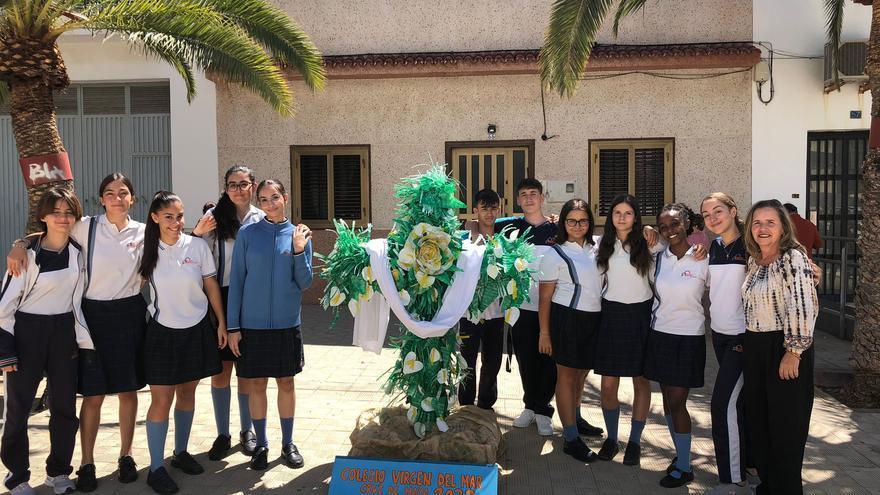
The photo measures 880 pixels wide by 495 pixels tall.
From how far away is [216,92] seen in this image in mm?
10992

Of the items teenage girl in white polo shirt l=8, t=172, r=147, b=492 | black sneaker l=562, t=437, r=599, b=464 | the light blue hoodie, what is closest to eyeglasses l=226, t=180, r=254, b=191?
the light blue hoodie

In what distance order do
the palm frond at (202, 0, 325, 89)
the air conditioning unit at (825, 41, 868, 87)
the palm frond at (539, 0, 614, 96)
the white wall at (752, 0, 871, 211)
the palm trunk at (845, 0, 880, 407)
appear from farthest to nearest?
the white wall at (752, 0, 871, 211), the air conditioning unit at (825, 41, 868, 87), the palm frond at (202, 0, 325, 89), the palm frond at (539, 0, 614, 96), the palm trunk at (845, 0, 880, 407)

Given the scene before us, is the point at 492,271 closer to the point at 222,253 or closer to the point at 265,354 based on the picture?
the point at 265,354

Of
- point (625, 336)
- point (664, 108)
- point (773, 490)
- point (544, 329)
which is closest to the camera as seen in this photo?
point (773, 490)

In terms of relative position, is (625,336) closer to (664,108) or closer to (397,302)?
(397,302)

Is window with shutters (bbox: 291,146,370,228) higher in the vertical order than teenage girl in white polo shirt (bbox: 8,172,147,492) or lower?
higher

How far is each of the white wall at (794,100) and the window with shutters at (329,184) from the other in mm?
6048

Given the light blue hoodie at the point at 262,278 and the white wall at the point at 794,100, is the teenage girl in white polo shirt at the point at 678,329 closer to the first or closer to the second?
the light blue hoodie at the point at 262,278

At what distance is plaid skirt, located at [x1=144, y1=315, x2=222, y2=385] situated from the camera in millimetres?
4051

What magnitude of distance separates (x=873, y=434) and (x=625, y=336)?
8.09ft

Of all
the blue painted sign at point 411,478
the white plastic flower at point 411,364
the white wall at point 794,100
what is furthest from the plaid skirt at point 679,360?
the white wall at point 794,100

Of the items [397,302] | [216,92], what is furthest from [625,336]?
[216,92]

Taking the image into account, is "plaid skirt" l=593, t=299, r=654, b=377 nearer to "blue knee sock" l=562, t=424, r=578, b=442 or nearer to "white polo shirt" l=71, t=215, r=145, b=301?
"blue knee sock" l=562, t=424, r=578, b=442

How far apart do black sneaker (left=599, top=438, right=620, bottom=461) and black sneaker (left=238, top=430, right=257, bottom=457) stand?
7.65 feet
